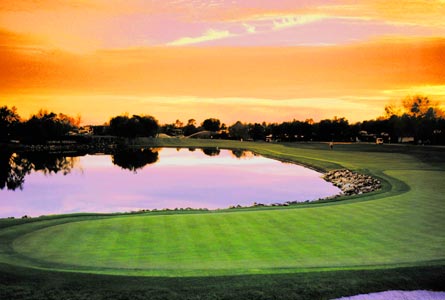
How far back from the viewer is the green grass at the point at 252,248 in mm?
11633

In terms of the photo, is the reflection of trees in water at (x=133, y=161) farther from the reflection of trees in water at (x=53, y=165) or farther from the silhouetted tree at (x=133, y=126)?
the silhouetted tree at (x=133, y=126)

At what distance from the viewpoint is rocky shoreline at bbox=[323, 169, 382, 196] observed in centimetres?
3872

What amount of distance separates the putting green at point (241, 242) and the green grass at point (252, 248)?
0.03 m

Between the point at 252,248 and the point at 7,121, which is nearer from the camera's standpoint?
the point at 252,248

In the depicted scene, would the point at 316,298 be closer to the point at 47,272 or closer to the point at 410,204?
the point at 47,272

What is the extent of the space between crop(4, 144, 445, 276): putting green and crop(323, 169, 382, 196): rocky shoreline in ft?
50.8

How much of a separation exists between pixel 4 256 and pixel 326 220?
39.2 feet

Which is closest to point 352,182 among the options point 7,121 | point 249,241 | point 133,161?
point 249,241

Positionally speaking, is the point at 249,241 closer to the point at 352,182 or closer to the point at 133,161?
the point at 352,182

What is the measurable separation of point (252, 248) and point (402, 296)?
547 cm

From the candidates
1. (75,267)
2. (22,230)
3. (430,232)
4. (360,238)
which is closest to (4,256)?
(75,267)

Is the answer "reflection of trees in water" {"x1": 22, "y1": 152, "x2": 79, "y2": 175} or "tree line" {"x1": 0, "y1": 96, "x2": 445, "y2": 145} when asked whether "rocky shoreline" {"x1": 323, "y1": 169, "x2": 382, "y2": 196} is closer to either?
"reflection of trees in water" {"x1": 22, "y1": 152, "x2": 79, "y2": 175}

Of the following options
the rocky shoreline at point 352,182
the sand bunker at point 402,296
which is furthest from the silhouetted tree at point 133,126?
the sand bunker at point 402,296

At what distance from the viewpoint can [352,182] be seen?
44750 mm
